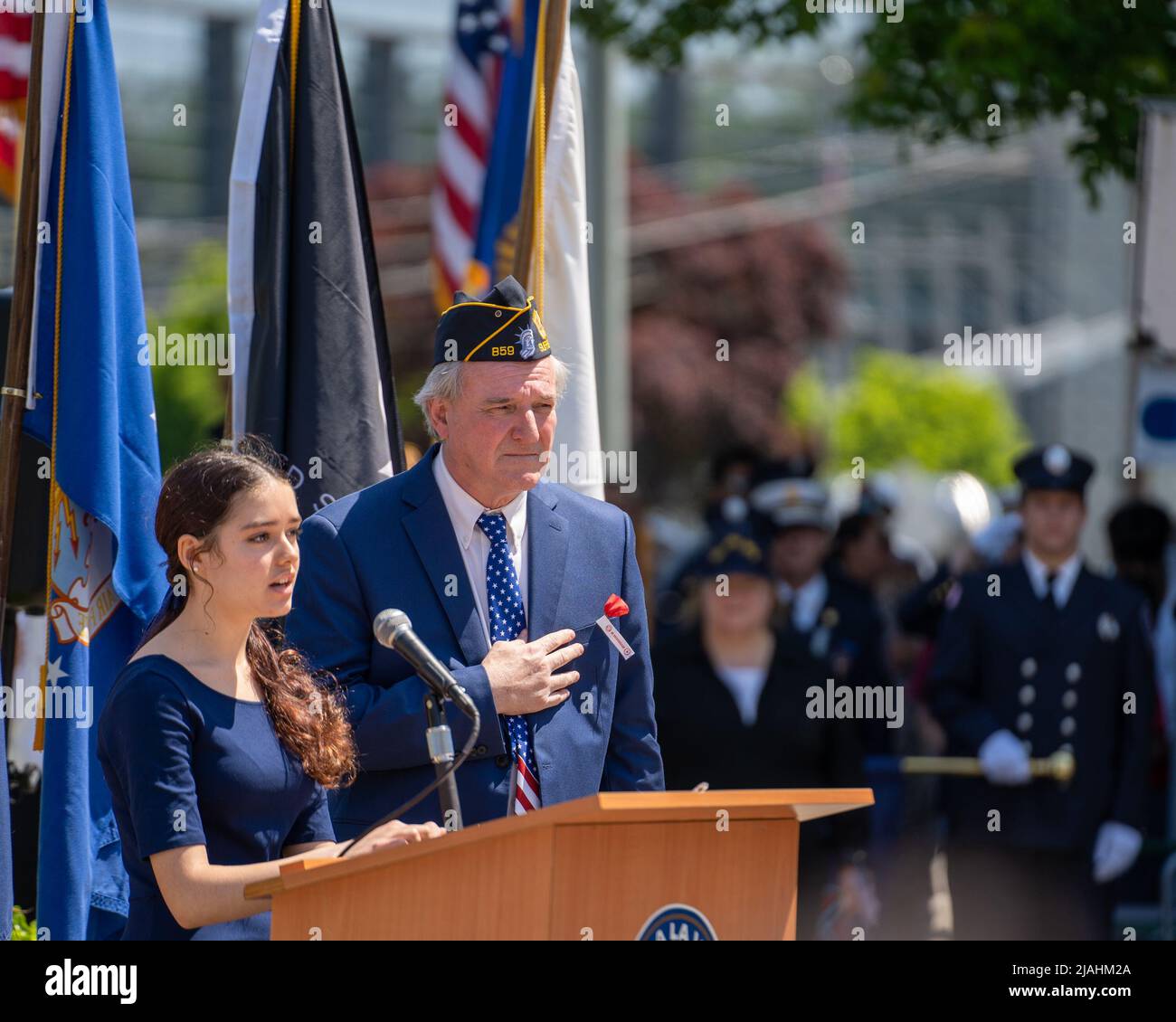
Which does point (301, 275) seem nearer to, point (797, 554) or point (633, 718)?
point (633, 718)

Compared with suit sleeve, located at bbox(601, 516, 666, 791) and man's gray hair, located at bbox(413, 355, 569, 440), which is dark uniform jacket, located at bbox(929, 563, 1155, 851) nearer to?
suit sleeve, located at bbox(601, 516, 666, 791)

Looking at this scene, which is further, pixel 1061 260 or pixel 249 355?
pixel 1061 260

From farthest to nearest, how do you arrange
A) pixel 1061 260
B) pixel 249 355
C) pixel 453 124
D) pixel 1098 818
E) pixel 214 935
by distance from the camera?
pixel 1061 260 → pixel 453 124 → pixel 1098 818 → pixel 249 355 → pixel 214 935

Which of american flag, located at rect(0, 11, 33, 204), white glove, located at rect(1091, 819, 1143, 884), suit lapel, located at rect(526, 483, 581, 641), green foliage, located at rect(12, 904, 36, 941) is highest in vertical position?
american flag, located at rect(0, 11, 33, 204)

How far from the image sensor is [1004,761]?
7648 millimetres

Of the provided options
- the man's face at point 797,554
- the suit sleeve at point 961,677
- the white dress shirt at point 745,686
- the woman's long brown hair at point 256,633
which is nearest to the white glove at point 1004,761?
the suit sleeve at point 961,677

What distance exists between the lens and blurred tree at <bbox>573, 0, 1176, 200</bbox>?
866 centimetres

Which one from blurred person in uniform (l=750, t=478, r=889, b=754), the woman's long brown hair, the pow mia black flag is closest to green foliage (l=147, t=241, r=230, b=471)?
blurred person in uniform (l=750, t=478, r=889, b=754)

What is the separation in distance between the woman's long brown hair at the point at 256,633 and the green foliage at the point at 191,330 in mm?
25994

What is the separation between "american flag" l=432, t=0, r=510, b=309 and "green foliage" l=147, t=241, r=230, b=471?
71.6 ft

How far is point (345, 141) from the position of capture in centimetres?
537
